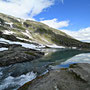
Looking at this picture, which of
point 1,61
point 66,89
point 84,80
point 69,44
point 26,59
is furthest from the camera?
point 69,44

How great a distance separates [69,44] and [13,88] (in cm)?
19446

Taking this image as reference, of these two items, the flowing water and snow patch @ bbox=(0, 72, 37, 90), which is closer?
snow patch @ bbox=(0, 72, 37, 90)

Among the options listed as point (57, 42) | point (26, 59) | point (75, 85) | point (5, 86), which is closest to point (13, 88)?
point (5, 86)

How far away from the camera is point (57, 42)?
198m

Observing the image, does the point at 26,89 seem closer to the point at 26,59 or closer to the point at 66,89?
the point at 66,89

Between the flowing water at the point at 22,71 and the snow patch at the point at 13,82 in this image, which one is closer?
the snow patch at the point at 13,82

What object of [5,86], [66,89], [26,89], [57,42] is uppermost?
[57,42]

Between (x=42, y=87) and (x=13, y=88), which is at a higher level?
(x=42, y=87)

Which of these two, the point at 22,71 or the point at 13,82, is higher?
the point at 22,71

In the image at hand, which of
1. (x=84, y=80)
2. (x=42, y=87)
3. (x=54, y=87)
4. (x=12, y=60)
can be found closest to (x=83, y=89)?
(x=84, y=80)

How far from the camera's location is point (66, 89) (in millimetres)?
7895

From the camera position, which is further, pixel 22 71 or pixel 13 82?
pixel 22 71

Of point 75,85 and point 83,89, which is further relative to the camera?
point 75,85

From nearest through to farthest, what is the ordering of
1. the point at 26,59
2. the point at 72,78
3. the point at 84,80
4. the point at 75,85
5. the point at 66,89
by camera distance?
1. the point at 66,89
2. the point at 75,85
3. the point at 84,80
4. the point at 72,78
5. the point at 26,59
